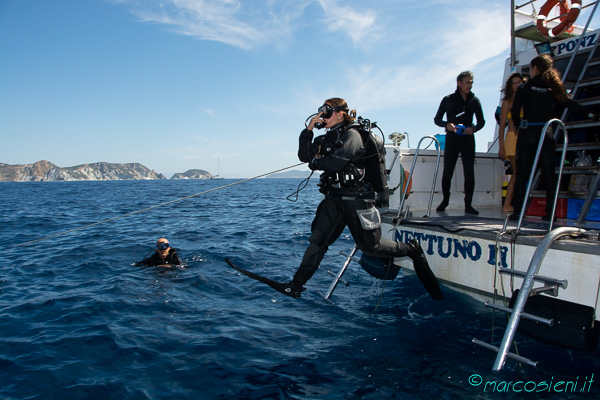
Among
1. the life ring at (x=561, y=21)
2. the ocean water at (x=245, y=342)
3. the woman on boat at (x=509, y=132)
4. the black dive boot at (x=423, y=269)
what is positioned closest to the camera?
the ocean water at (x=245, y=342)

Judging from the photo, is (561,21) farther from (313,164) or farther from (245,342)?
(245,342)

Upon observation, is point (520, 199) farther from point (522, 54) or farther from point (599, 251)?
point (522, 54)

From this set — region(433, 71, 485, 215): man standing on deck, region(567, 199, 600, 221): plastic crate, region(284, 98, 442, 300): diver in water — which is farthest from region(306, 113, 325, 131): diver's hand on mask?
region(567, 199, 600, 221): plastic crate

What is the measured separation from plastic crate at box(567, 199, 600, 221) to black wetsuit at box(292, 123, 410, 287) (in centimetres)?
265

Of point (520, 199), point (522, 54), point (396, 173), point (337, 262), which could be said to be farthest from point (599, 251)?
point (522, 54)

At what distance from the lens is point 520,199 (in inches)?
198

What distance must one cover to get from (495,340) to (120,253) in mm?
8684

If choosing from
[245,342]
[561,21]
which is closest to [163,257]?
[245,342]

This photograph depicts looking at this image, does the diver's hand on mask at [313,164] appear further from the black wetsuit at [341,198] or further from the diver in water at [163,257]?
the diver in water at [163,257]

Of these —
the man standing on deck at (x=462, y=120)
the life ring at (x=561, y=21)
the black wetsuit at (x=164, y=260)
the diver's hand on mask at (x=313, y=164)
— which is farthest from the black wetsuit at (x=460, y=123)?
the black wetsuit at (x=164, y=260)

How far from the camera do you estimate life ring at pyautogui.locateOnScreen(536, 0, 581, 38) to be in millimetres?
7004

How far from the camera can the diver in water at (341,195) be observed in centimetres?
430

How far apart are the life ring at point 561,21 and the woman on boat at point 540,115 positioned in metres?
3.06

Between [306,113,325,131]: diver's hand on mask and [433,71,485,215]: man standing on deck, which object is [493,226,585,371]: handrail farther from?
[433,71,485,215]: man standing on deck
